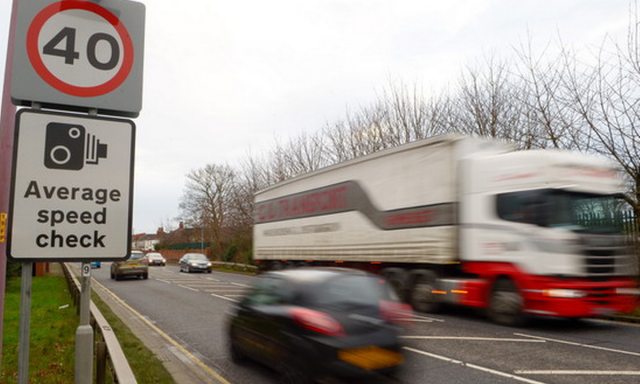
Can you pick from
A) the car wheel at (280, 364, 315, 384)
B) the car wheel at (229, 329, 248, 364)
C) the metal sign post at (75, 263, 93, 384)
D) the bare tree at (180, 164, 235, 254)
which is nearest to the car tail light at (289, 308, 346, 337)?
the car wheel at (280, 364, 315, 384)

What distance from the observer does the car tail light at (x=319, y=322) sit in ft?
17.1

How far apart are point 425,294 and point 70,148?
1111 cm

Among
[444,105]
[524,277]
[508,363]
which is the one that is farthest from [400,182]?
[444,105]

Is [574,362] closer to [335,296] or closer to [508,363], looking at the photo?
[508,363]

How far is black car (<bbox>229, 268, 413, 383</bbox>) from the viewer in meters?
5.16

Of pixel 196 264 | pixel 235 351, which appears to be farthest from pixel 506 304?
pixel 196 264

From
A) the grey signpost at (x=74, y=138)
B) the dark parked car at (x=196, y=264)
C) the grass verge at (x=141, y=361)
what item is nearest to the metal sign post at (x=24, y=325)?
the grey signpost at (x=74, y=138)

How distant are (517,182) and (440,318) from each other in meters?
3.80

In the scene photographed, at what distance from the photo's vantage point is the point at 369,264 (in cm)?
1447

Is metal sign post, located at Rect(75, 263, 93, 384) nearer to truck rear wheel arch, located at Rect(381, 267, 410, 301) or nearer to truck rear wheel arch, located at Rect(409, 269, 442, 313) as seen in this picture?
truck rear wheel arch, located at Rect(409, 269, 442, 313)

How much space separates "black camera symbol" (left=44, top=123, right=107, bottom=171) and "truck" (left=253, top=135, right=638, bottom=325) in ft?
29.8

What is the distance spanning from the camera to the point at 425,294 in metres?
12.5

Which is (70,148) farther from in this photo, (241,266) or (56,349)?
(241,266)

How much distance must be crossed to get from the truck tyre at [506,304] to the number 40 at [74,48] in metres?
9.53
